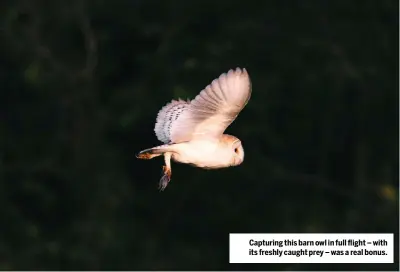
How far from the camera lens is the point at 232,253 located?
9227 mm

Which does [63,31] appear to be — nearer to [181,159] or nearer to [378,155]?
[378,155]

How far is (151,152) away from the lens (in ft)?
12.7

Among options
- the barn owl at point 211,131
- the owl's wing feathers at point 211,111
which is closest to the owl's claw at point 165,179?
the barn owl at point 211,131

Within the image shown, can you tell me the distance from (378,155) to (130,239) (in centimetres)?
204

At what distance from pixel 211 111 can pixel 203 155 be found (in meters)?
0.15

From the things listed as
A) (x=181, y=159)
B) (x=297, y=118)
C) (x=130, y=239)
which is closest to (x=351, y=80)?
(x=297, y=118)

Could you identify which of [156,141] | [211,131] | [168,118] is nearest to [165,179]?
[211,131]

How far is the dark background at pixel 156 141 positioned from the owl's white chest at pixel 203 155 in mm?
4963

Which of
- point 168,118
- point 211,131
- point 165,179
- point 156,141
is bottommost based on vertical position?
point 165,179

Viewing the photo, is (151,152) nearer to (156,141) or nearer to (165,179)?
(165,179)

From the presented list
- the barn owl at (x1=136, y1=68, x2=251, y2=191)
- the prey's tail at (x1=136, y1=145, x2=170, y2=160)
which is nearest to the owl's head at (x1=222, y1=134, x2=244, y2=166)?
the barn owl at (x1=136, y1=68, x2=251, y2=191)

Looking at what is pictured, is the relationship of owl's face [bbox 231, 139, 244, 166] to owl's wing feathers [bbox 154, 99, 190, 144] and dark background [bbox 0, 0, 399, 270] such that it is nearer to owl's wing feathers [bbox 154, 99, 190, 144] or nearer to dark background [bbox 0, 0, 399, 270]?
owl's wing feathers [bbox 154, 99, 190, 144]

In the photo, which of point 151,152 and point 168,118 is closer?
point 151,152

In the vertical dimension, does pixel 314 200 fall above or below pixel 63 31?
below
